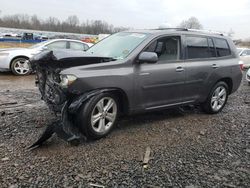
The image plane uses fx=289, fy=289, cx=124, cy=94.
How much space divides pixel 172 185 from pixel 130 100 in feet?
5.67

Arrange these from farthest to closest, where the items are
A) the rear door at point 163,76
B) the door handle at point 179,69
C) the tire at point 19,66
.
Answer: the tire at point 19,66 < the door handle at point 179,69 < the rear door at point 163,76

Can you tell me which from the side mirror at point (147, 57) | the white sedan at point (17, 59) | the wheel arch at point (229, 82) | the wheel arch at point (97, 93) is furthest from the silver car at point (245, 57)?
the wheel arch at point (97, 93)

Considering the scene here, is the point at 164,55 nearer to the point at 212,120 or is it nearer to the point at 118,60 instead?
the point at 118,60

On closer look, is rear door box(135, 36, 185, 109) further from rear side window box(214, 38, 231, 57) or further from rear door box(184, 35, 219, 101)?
rear side window box(214, 38, 231, 57)

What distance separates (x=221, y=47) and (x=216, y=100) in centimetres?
117

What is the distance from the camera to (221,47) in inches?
251

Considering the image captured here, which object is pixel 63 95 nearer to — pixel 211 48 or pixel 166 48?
pixel 166 48

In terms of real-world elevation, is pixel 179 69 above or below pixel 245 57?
above

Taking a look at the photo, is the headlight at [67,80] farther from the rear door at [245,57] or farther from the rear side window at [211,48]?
the rear door at [245,57]

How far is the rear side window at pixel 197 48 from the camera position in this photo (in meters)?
5.62

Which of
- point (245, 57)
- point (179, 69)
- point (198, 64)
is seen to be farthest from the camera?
point (245, 57)

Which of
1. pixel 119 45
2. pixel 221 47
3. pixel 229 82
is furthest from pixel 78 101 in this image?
pixel 229 82

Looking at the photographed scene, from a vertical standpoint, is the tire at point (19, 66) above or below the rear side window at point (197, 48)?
below

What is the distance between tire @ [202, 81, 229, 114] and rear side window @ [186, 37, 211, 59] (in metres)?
0.75
